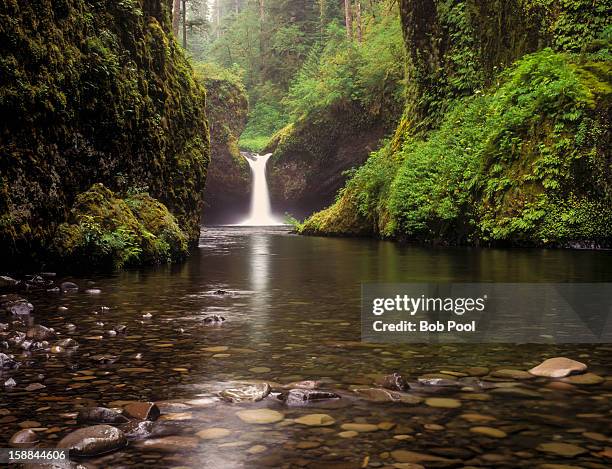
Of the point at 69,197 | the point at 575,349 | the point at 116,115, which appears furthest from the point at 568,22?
the point at 575,349

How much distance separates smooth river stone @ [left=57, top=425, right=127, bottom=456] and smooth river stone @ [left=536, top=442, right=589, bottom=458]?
1511mm

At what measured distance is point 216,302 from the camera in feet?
20.0

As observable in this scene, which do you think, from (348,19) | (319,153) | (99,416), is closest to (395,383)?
(99,416)

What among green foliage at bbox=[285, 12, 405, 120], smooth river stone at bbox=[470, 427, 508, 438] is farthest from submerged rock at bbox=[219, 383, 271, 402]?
green foliage at bbox=[285, 12, 405, 120]

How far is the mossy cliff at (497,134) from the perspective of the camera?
12969mm

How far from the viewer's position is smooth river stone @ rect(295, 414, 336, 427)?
2420mm

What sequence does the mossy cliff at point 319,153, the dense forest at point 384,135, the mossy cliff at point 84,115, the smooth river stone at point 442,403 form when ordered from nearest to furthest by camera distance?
the smooth river stone at point 442,403 → the mossy cliff at point 84,115 → the dense forest at point 384,135 → the mossy cliff at point 319,153

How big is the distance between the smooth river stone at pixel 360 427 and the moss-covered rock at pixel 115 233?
7279 mm

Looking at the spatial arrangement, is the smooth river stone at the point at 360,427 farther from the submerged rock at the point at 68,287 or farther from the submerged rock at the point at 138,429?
the submerged rock at the point at 68,287

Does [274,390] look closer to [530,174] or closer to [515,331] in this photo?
[515,331]

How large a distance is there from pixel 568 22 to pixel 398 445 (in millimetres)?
16496

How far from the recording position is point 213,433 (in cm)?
234

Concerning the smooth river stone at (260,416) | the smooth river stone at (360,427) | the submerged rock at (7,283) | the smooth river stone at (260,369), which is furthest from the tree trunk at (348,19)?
the smooth river stone at (360,427)

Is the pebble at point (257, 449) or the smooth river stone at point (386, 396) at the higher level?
the smooth river stone at point (386, 396)
